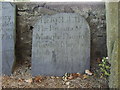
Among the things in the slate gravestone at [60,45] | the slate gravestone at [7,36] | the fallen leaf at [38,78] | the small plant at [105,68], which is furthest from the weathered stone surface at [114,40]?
the slate gravestone at [7,36]

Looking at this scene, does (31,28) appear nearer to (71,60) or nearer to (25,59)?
(25,59)

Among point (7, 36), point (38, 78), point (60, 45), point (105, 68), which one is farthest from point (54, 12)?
point (105, 68)

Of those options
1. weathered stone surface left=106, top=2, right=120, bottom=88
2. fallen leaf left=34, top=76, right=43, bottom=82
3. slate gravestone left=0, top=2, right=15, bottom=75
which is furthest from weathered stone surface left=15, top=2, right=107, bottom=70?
weathered stone surface left=106, top=2, right=120, bottom=88

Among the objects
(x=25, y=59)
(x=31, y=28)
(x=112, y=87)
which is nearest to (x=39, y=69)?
(x=25, y=59)

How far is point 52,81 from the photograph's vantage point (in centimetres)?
396

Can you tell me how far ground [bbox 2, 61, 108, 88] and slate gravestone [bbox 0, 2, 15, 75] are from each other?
0.29 metres

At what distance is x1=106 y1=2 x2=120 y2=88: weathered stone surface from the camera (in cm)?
311

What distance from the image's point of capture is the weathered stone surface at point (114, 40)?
3.11m

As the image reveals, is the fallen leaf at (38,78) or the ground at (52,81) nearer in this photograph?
the ground at (52,81)

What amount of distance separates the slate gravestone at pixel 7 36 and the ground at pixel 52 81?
0.94ft

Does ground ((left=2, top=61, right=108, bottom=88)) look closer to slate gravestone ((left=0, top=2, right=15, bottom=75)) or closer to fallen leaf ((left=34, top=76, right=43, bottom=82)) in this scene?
fallen leaf ((left=34, top=76, right=43, bottom=82))

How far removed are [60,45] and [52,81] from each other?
29.7 inches

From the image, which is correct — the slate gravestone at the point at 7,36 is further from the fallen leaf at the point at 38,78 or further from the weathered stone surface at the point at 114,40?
the weathered stone surface at the point at 114,40

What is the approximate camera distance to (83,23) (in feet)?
14.1
